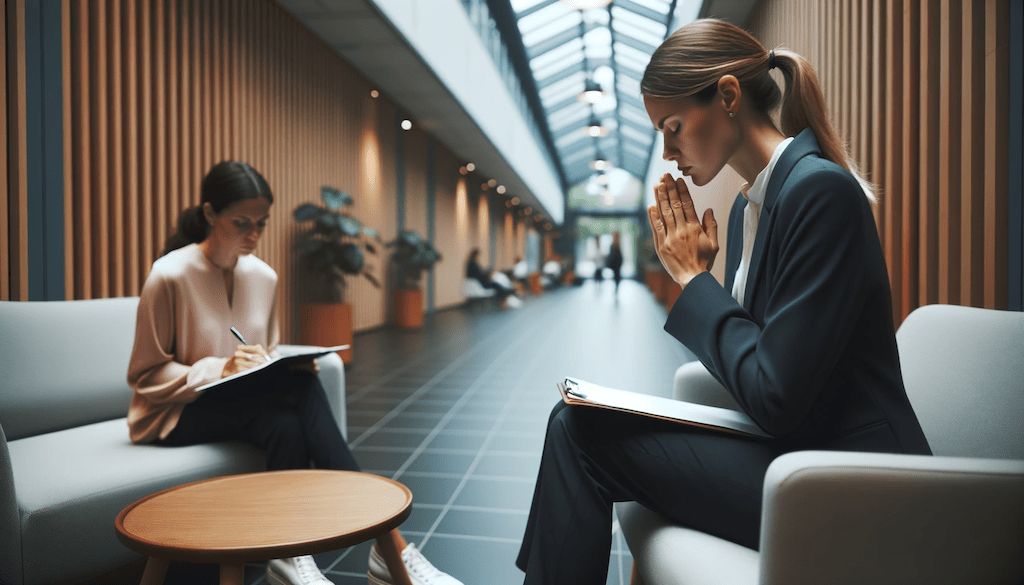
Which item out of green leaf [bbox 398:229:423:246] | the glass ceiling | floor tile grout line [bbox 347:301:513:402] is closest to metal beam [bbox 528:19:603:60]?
the glass ceiling

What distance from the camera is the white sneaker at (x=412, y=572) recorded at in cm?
185

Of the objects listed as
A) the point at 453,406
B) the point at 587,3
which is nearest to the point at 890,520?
the point at 453,406

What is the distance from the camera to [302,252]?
7266mm

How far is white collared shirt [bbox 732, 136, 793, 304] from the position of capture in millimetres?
1349

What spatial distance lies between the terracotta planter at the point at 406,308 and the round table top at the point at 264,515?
9.12 meters

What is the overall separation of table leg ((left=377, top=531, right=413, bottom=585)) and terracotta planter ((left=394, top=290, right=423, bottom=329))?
30.2 ft

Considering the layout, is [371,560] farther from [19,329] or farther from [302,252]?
[302,252]

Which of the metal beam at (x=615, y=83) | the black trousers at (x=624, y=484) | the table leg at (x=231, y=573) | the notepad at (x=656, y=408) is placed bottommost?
the table leg at (x=231, y=573)

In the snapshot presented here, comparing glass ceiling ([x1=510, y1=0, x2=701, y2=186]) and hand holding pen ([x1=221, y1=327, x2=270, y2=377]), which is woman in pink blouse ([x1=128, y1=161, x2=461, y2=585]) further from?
glass ceiling ([x1=510, y1=0, x2=701, y2=186])

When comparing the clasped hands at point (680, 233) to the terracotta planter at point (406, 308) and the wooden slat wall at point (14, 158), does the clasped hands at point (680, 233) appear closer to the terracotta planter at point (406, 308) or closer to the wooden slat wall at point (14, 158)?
the wooden slat wall at point (14, 158)

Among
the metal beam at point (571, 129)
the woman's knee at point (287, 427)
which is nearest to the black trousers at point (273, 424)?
the woman's knee at point (287, 427)

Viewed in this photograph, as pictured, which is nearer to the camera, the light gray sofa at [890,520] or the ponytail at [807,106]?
the light gray sofa at [890,520]

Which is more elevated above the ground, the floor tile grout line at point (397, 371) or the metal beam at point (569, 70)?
the metal beam at point (569, 70)

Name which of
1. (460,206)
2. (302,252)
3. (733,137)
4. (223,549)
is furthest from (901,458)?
(460,206)
